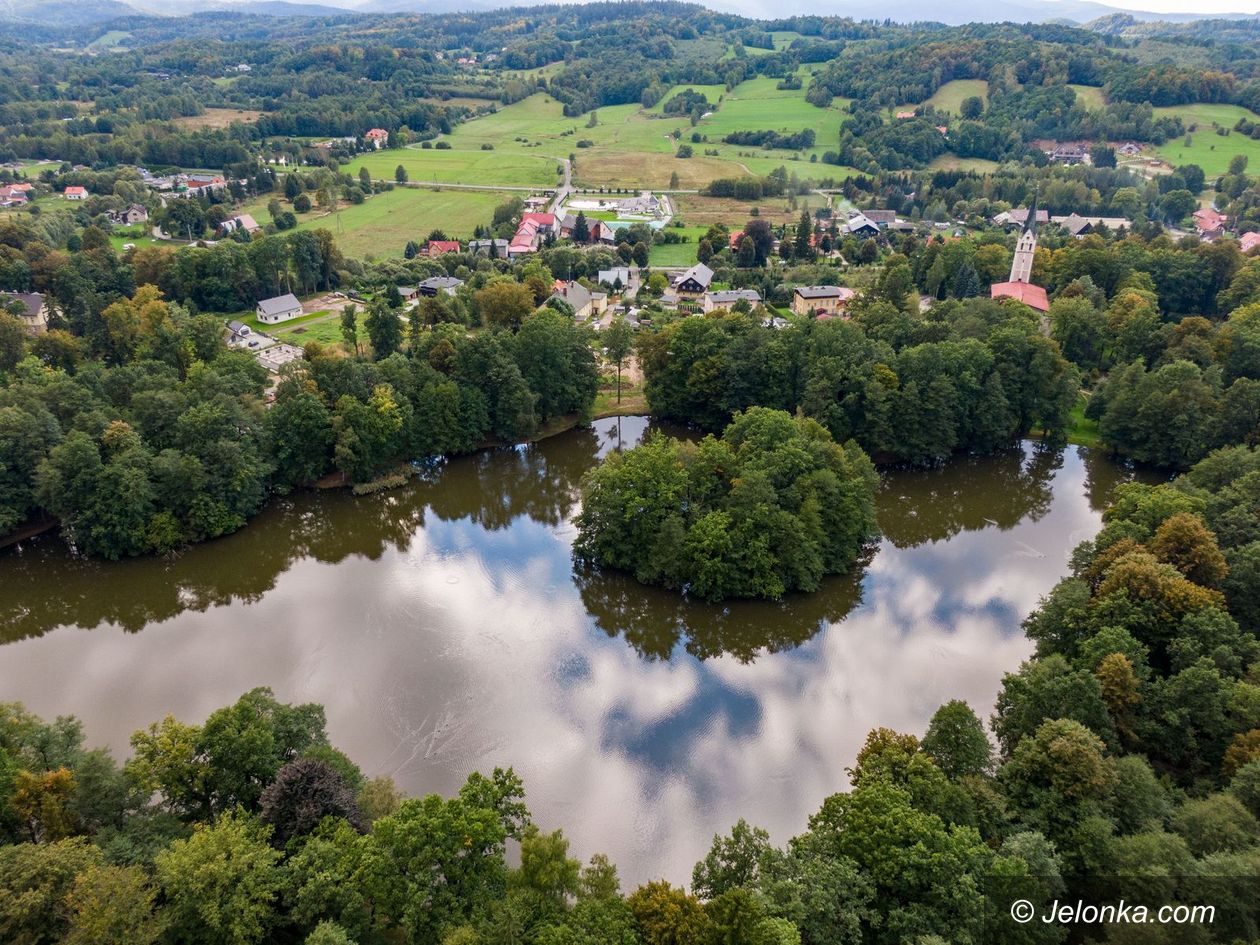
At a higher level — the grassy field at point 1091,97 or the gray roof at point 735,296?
the grassy field at point 1091,97

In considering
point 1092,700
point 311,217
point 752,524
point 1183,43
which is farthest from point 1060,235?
point 1183,43

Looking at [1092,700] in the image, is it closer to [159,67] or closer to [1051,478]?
[1051,478]

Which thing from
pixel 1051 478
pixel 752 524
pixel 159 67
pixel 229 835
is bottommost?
pixel 1051 478

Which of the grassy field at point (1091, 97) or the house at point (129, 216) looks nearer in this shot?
the house at point (129, 216)

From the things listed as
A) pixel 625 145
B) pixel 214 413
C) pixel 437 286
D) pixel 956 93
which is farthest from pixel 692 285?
A: pixel 956 93

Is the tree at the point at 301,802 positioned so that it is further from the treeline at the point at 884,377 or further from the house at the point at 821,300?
the house at the point at 821,300

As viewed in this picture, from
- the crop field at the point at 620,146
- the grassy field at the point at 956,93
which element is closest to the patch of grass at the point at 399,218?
the crop field at the point at 620,146

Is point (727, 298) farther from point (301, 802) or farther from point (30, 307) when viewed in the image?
point (30, 307)
